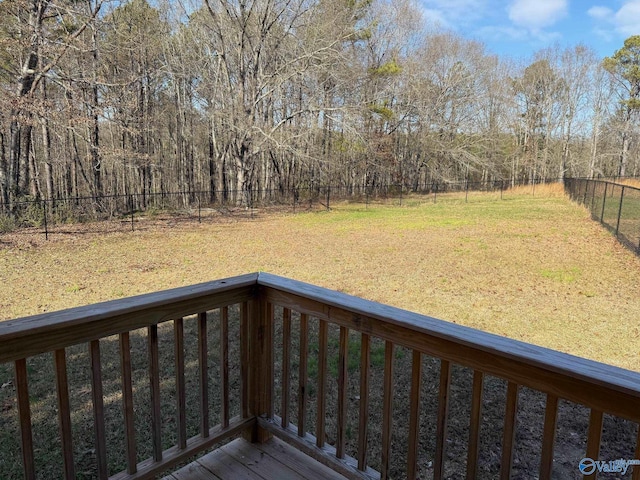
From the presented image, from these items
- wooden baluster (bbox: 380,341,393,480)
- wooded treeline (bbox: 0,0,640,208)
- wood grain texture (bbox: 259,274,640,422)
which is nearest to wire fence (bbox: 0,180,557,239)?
wooded treeline (bbox: 0,0,640,208)

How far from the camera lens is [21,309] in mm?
4965

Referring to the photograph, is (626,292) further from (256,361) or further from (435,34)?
(435,34)

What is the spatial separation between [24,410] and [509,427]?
1461mm

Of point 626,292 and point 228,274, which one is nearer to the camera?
point 626,292

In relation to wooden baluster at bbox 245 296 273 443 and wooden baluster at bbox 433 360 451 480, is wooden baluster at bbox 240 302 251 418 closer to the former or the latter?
wooden baluster at bbox 245 296 273 443

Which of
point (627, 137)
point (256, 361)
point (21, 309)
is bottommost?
point (21, 309)

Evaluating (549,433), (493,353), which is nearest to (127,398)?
(493,353)

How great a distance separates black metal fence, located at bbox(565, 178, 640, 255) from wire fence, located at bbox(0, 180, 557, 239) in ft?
28.9

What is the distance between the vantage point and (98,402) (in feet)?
4.78

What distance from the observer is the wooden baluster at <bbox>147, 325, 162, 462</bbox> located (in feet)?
5.18

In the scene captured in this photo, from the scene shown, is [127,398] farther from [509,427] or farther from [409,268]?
[409,268]

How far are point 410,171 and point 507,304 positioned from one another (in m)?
23.4

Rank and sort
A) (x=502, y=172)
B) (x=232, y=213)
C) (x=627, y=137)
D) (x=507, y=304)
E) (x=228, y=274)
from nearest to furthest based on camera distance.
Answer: (x=507, y=304) → (x=228, y=274) → (x=232, y=213) → (x=627, y=137) → (x=502, y=172)

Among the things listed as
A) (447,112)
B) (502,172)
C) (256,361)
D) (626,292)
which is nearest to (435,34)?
(447,112)
